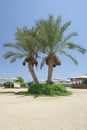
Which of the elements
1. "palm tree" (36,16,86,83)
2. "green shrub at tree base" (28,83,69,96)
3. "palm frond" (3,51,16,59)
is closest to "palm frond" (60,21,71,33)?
"palm tree" (36,16,86,83)

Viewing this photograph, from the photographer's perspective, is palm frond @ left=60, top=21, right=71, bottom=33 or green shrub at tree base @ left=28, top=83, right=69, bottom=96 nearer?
green shrub at tree base @ left=28, top=83, right=69, bottom=96

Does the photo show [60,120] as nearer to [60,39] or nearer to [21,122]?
[21,122]

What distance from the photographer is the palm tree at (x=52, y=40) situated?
81.0ft

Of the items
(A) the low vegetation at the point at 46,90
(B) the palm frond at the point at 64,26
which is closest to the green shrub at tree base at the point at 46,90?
(A) the low vegetation at the point at 46,90

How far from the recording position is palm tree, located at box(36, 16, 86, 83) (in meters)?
24.7

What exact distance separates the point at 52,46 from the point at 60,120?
16923 mm

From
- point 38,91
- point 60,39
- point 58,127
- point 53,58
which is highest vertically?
point 60,39

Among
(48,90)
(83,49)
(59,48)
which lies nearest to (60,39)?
(59,48)

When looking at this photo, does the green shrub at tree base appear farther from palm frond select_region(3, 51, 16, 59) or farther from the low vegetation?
palm frond select_region(3, 51, 16, 59)

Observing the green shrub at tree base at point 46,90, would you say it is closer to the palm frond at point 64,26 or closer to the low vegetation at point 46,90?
the low vegetation at point 46,90

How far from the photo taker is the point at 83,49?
26188 mm

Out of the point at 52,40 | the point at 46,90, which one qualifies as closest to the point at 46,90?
the point at 46,90

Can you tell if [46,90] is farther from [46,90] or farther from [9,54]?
[9,54]

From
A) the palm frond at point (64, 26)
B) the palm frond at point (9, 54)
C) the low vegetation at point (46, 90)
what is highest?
the palm frond at point (64, 26)
